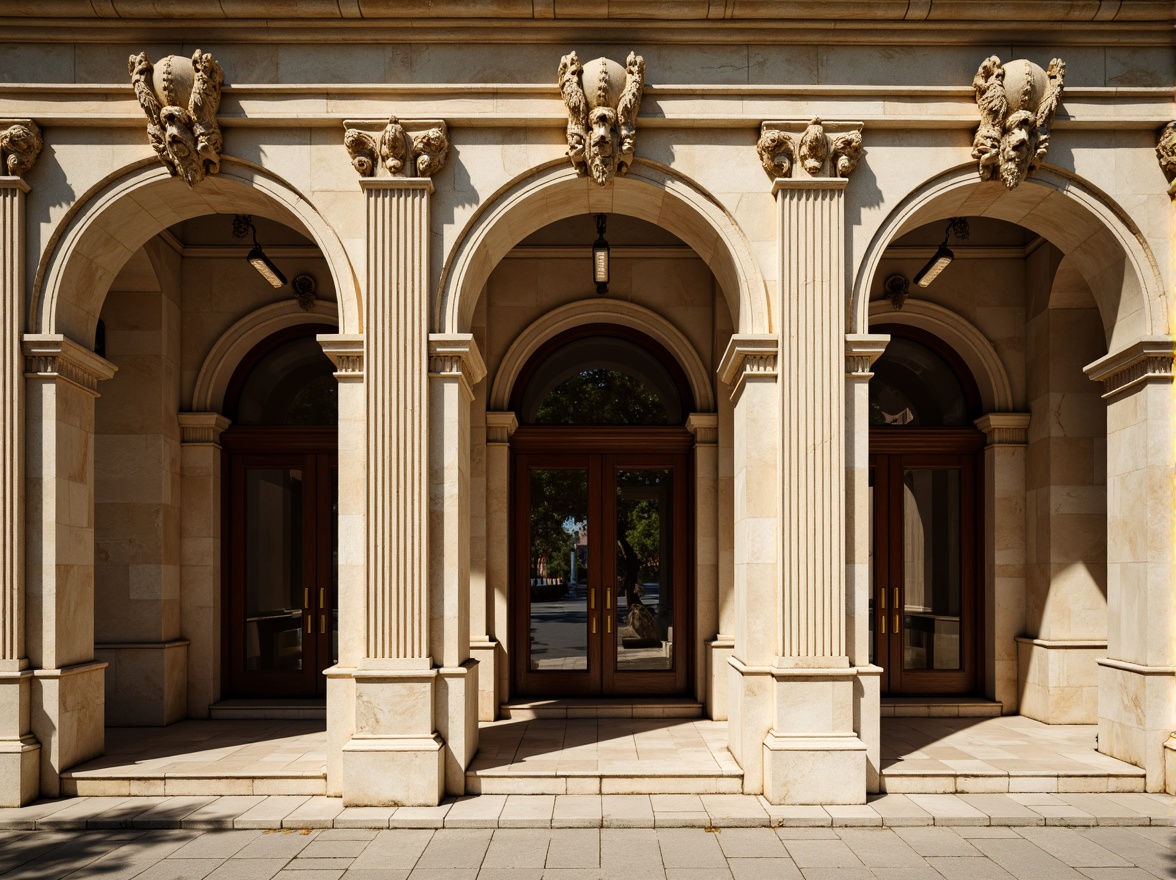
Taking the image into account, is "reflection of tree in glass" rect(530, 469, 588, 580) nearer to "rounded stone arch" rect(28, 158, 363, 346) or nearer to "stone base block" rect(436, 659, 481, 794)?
"stone base block" rect(436, 659, 481, 794)

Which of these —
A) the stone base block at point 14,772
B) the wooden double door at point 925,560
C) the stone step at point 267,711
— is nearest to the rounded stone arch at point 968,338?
the wooden double door at point 925,560

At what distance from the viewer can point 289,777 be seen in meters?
7.93

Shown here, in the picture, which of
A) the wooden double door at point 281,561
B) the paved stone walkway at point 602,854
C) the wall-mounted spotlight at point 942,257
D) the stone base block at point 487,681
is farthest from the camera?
the wooden double door at point 281,561

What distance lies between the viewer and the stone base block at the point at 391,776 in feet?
24.9

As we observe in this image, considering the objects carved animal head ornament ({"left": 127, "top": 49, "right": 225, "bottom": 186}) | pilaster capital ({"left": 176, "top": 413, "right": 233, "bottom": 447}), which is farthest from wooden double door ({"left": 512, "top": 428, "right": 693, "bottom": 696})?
carved animal head ornament ({"left": 127, "top": 49, "right": 225, "bottom": 186})

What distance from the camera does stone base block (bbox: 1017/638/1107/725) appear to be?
395 inches

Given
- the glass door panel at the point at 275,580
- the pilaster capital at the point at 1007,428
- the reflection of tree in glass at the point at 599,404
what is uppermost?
the reflection of tree in glass at the point at 599,404

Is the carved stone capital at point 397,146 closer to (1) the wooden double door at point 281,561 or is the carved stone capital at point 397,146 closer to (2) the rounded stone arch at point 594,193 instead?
(2) the rounded stone arch at point 594,193

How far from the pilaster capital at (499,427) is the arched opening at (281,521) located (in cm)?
197

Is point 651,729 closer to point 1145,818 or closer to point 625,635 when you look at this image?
point 625,635

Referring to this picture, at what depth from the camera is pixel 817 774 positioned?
761cm

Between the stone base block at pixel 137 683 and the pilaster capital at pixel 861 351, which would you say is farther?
the stone base block at pixel 137 683

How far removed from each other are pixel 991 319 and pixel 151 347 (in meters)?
9.93

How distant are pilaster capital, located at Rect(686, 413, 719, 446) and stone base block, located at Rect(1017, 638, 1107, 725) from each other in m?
4.32
